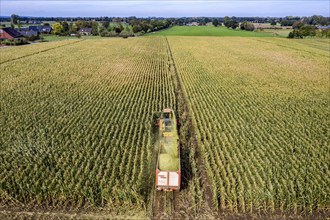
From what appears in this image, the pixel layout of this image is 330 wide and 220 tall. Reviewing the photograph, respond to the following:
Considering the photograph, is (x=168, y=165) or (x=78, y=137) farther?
(x=78, y=137)

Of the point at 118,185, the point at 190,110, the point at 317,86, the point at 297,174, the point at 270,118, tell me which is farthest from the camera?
the point at 317,86

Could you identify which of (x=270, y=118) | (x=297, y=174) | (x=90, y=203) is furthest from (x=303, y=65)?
(x=90, y=203)

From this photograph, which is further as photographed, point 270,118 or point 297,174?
point 270,118

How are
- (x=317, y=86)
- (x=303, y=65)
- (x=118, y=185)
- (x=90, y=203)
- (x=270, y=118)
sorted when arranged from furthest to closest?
1. (x=303, y=65)
2. (x=317, y=86)
3. (x=270, y=118)
4. (x=118, y=185)
5. (x=90, y=203)

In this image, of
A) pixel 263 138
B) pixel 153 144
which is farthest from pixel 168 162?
pixel 263 138

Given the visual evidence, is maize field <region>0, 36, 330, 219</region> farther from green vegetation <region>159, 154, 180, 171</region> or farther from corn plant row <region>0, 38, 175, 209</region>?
green vegetation <region>159, 154, 180, 171</region>

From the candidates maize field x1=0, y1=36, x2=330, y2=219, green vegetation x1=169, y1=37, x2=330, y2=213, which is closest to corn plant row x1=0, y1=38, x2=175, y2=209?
maize field x1=0, y1=36, x2=330, y2=219

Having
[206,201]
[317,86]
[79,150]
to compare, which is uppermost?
[317,86]

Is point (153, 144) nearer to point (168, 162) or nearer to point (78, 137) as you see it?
point (168, 162)

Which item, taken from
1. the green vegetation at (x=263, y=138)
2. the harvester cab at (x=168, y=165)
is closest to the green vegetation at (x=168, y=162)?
the harvester cab at (x=168, y=165)

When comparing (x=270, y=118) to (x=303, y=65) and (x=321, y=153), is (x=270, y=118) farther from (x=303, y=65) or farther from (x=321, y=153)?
(x=303, y=65)
